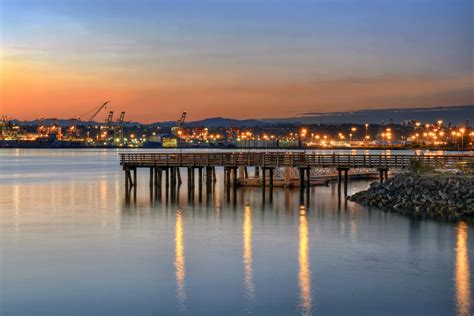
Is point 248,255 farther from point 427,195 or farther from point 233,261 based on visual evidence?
point 427,195

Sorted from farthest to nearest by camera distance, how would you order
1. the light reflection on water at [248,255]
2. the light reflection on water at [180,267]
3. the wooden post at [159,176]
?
the wooden post at [159,176], the light reflection on water at [248,255], the light reflection on water at [180,267]

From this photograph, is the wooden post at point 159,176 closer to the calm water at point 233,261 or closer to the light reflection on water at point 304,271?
the calm water at point 233,261

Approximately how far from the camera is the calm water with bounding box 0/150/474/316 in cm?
2045

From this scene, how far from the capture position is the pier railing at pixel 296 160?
168 feet

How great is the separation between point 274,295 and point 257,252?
278 inches

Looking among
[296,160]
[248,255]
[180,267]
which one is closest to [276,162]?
[296,160]

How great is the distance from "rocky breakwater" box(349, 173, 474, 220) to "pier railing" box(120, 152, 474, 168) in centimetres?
584

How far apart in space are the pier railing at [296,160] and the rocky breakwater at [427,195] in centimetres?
584

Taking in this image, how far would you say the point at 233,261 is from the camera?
26.4m

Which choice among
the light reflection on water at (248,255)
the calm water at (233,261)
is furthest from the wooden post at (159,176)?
the light reflection on water at (248,255)

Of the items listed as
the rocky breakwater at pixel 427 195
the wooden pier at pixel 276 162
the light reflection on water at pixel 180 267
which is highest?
the wooden pier at pixel 276 162

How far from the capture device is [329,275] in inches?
941

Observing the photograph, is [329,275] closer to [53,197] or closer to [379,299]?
[379,299]

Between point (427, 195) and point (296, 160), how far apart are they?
14073 mm
